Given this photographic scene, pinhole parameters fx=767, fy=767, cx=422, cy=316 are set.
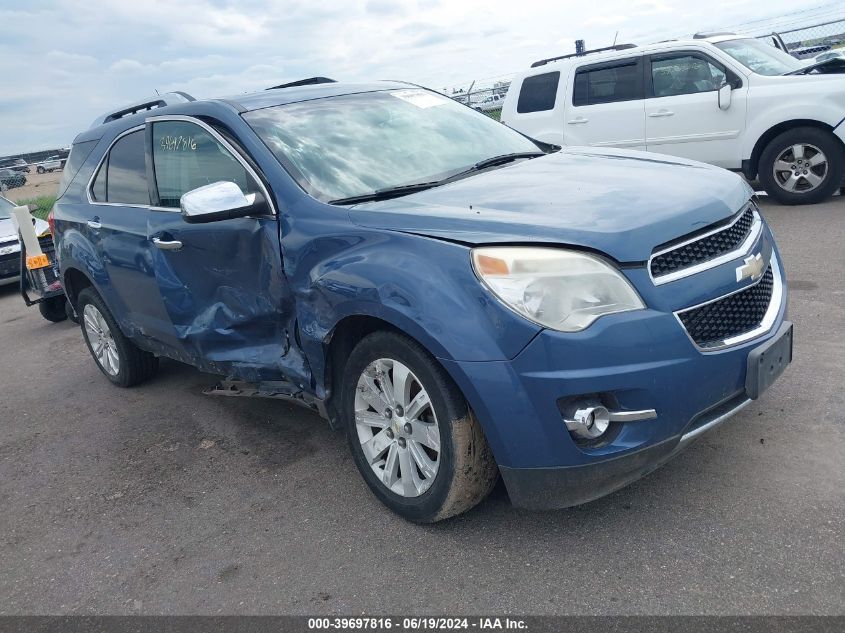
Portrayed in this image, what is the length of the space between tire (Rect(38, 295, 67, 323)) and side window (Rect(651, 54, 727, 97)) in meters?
7.14

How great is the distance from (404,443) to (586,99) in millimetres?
7652

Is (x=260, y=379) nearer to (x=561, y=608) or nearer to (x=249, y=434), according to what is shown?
(x=249, y=434)

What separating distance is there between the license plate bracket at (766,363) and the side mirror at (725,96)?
6360 millimetres

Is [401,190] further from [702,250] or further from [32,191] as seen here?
[32,191]

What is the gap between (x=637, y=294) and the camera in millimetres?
2545

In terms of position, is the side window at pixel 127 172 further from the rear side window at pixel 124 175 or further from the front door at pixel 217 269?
the front door at pixel 217 269

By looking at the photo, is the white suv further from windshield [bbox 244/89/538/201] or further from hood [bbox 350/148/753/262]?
hood [bbox 350/148/753/262]

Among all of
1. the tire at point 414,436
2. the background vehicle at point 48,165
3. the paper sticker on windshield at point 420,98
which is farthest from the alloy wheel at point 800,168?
the background vehicle at point 48,165

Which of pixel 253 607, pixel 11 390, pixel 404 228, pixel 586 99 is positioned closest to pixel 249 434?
pixel 253 607

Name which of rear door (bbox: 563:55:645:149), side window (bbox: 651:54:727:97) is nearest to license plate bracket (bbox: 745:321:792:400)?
side window (bbox: 651:54:727:97)

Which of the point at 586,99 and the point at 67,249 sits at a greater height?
the point at 586,99

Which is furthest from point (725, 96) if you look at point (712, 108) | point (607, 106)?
point (607, 106)

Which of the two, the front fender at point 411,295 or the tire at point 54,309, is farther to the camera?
the tire at point 54,309

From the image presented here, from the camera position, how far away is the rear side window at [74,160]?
523cm
